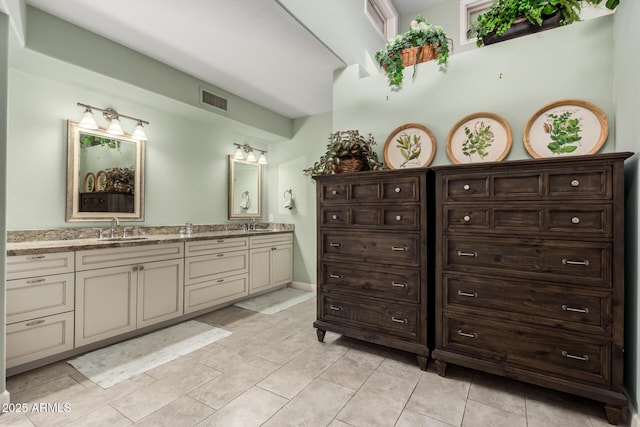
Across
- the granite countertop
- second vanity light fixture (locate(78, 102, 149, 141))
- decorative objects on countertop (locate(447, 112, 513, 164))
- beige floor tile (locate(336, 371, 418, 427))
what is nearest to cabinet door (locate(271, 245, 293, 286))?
the granite countertop

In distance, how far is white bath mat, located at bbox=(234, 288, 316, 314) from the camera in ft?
12.0

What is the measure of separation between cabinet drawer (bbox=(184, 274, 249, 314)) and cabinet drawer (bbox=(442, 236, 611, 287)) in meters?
2.57

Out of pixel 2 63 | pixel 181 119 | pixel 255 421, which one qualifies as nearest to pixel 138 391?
pixel 255 421

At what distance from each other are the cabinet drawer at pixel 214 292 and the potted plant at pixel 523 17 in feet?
11.6

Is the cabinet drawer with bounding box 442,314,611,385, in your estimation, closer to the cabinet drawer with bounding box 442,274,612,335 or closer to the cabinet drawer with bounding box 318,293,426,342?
the cabinet drawer with bounding box 442,274,612,335

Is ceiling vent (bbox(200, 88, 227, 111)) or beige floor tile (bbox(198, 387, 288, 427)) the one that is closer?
beige floor tile (bbox(198, 387, 288, 427))

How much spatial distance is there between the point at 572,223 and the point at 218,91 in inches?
143

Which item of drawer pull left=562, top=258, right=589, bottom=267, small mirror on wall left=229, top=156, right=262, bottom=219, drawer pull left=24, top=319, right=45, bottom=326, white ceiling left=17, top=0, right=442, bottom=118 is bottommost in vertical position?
drawer pull left=24, top=319, right=45, bottom=326

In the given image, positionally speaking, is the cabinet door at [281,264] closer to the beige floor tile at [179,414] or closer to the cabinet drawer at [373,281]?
the cabinet drawer at [373,281]

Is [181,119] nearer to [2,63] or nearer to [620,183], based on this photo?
[2,63]

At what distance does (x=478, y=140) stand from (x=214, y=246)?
289 centimetres

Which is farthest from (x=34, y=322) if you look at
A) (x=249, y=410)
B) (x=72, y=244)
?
(x=249, y=410)

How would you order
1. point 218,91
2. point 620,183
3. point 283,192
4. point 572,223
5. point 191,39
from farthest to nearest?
point 283,192 → point 218,91 → point 191,39 → point 572,223 → point 620,183

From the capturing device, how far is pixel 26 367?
84.3 inches
